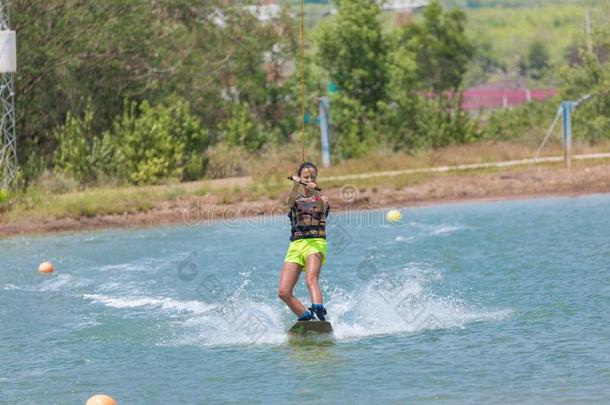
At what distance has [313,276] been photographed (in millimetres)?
13172

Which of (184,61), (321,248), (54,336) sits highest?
(184,61)

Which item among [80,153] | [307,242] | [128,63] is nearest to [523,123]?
[128,63]

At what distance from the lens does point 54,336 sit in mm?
14727

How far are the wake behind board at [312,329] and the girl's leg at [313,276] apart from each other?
302mm

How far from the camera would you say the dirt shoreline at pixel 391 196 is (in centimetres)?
2553

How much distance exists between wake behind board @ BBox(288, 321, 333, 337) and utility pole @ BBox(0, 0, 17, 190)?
14.8 meters

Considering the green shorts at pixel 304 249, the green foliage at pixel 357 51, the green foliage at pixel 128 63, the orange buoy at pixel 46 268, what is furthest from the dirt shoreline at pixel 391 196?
the green shorts at pixel 304 249

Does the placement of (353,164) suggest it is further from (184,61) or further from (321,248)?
(321,248)

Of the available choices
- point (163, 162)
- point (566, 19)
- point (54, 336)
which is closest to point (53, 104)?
point (163, 162)

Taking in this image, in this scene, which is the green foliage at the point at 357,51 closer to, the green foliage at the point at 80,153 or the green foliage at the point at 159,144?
the green foliage at the point at 159,144

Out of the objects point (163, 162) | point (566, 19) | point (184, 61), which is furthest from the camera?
point (566, 19)

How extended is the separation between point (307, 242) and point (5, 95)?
58.1ft

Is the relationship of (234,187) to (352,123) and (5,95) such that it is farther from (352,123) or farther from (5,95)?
(352,123)

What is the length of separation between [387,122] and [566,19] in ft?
385
